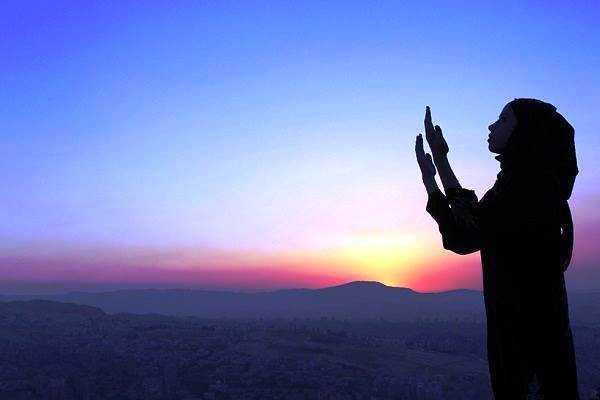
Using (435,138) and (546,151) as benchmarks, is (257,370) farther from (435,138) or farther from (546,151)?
(546,151)

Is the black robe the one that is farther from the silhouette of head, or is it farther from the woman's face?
the woman's face

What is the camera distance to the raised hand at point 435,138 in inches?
131

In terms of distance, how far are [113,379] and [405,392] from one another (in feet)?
229

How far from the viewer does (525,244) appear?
9.52ft

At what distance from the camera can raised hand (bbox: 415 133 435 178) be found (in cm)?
330

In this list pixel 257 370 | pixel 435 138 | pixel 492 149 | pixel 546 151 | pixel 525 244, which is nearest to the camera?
pixel 525 244

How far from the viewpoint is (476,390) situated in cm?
13888

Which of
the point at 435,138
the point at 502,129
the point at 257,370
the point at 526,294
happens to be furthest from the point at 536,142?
the point at 257,370

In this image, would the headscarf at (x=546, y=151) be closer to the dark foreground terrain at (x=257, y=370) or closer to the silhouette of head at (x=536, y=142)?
the silhouette of head at (x=536, y=142)

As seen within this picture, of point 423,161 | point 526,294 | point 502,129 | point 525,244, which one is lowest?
point 526,294

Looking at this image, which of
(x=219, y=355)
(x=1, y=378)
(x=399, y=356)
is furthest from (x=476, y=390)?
(x=1, y=378)

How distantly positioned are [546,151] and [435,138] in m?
0.55

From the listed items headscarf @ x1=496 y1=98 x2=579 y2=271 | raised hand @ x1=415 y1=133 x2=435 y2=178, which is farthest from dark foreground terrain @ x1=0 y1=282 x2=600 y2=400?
raised hand @ x1=415 y1=133 x2=435 y2=178

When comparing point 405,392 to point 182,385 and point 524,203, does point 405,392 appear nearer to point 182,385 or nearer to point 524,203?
point 182,385
